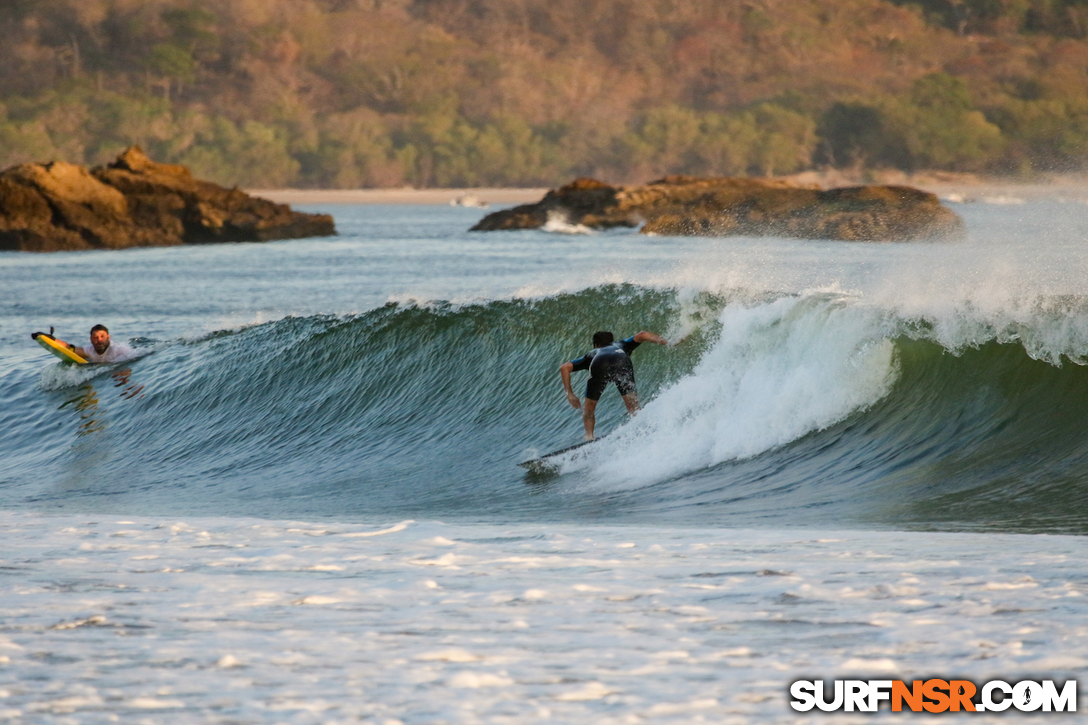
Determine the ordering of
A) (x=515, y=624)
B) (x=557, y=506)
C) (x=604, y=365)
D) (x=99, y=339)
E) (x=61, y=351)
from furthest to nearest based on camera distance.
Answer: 1. (x=99, y=339)
2. (x=61, y=351)
3. (x=604, y=365)
4. (x=557, y=506)
5. (x=515, y=624)

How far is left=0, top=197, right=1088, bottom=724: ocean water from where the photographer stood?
16.8 ft

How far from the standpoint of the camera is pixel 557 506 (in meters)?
10.1

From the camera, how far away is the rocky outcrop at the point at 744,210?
68938mm

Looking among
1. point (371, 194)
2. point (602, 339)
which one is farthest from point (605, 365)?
point (371, 194)

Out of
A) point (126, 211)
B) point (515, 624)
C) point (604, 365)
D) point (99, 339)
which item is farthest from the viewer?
point (126, 211)

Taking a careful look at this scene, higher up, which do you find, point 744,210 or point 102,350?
point 744,210

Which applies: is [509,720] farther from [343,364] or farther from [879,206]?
[879,206]

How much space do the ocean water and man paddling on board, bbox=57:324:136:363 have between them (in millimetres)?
450

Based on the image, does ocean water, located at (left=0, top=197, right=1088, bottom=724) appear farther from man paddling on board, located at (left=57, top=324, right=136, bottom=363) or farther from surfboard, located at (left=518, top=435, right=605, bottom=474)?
man paddling on board, located at (left=57, top=324, right=136, bottom=363)

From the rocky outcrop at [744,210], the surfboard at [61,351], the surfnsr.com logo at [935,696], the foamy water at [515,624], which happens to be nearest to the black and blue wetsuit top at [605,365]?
the foamy water at [515,624]

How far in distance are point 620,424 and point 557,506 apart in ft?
7.51

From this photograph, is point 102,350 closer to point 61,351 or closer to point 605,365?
point 61,351

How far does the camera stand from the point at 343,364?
670 inches

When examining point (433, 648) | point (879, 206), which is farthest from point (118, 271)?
point (433, 648)
